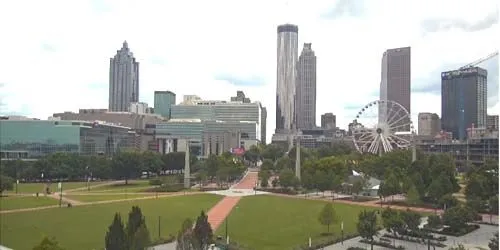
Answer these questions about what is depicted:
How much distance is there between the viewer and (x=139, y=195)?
33781mm

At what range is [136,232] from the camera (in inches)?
598

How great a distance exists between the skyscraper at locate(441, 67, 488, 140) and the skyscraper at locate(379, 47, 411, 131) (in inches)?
121

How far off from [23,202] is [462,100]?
39.7 m

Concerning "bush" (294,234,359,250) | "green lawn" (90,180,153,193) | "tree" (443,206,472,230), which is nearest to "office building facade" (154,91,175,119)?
"green lawn" (90,180,153,193)

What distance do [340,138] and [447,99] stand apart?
53.4m

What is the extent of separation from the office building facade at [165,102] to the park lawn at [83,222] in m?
65.9

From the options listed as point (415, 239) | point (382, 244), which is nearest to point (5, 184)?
point (382, 244)

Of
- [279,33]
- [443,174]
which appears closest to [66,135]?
[443,174]

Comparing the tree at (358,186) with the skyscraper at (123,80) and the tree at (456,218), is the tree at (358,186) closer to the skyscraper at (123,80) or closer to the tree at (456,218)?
the tree at (456,218)

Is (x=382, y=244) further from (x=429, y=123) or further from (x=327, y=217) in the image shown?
(x=429, y=123)

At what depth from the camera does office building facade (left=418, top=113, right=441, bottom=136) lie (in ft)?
221

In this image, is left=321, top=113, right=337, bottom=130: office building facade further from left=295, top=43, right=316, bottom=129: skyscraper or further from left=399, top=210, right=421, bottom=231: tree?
left=399, top=210, right=421, bottom=231: tree

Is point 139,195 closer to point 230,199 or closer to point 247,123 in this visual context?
point 230,199

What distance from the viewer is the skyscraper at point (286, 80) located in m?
126
